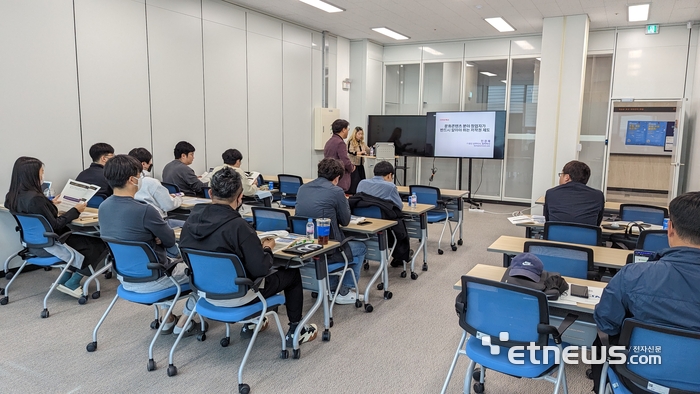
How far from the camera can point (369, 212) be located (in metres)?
4.82

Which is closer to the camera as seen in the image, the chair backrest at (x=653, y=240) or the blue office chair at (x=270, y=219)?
the chair backrest at (x=653, y=240)

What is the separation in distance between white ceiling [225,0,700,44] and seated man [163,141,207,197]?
2.84 m

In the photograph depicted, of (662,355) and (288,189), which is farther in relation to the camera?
(288,189)

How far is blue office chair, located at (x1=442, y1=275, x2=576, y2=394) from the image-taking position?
6.81ft

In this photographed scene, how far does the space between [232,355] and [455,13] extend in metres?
6.89

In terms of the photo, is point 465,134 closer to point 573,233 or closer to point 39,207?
point 573,233

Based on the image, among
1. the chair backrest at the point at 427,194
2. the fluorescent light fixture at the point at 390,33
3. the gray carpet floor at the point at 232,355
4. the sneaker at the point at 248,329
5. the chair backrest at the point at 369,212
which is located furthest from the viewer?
the fluorescent light fixture at the point at 390,33

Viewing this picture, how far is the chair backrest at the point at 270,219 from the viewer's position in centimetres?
408

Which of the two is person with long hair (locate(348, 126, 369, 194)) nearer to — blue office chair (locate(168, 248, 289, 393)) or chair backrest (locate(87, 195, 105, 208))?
chair backrest (locate(87, 195, 105, 208))

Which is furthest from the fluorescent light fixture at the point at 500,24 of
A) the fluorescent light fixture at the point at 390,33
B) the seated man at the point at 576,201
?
the seated man at the point at 576,201

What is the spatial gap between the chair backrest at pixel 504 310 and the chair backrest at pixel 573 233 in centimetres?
184

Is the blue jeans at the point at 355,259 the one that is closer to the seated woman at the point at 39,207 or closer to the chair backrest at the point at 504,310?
the chair backrest at the point at 504,310

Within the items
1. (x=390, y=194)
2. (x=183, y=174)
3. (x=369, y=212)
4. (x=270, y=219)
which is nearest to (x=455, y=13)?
(x=390, y=194)

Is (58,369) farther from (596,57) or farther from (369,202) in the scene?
(596,57)
